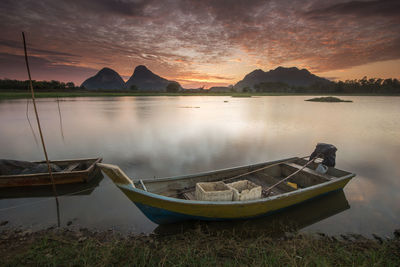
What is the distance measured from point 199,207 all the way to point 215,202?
42 cm

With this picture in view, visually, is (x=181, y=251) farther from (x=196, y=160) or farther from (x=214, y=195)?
(x=196, y=160)

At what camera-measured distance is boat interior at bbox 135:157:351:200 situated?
6020 mm

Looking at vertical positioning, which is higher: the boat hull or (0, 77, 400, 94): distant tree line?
(0, 77, 400, 94): distant tree line

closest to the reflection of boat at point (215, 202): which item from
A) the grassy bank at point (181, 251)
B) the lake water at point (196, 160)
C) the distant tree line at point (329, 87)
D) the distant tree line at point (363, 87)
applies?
the grassy bank at point (181, 251)

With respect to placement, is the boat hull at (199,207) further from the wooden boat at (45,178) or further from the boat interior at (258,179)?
the wooden boat at (45,178)

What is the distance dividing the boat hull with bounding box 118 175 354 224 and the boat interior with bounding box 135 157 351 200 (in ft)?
2.11

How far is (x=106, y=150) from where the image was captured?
43.6 ft

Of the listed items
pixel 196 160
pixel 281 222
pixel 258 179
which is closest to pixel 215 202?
pixel 281 222

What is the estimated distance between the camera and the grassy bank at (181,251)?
3654 mm

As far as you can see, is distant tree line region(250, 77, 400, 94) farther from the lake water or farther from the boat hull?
the boat hull

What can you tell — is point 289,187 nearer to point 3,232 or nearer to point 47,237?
point 47,237

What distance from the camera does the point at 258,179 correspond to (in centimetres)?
752

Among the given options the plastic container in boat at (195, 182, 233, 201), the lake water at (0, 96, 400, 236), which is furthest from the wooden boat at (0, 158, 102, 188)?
the plastic container in boat at (195, 182, 233, 201)

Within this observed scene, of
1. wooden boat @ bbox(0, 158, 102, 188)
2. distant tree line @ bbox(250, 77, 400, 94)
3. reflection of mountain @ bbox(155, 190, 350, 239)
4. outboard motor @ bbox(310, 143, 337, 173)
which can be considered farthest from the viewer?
distant tree line @ bbox(250, 77, 400, 94)
